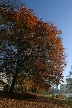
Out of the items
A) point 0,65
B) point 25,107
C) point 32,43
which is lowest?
point 25,107

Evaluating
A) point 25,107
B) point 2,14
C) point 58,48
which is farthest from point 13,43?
point 25,107

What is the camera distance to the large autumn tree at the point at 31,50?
3747cm

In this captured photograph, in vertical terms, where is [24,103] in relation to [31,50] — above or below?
below

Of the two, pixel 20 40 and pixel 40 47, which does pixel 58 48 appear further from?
pixel 20 40

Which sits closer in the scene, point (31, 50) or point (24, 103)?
point (24, 103)

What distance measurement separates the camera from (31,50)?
38281mm

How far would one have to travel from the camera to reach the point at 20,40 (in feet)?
123

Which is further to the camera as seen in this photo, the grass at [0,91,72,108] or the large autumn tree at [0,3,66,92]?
the large autumn tree at [0,3,66,92]

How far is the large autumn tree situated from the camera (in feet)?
123

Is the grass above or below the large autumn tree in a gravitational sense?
below

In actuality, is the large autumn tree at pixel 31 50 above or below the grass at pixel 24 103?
above

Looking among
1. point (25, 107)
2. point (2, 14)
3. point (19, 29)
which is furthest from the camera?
point (19, 29)

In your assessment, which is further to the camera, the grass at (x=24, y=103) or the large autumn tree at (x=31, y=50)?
the large autumn tree at (x=31, y=50)

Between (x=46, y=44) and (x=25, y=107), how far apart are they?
589 inches
